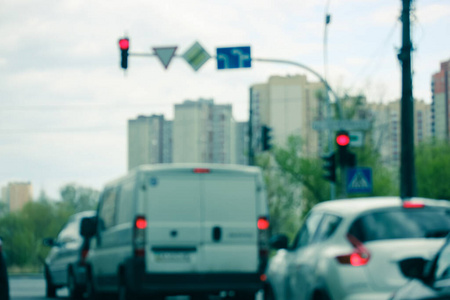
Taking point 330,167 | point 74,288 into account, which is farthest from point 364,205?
point 330,167

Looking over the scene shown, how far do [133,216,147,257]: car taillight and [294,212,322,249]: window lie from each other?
9.94 feet

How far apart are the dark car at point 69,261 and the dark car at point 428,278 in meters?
12.1

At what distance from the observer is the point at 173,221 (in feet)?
41.9

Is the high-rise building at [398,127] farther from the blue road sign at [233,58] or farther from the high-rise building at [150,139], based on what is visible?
the blue road sign at [233,58]

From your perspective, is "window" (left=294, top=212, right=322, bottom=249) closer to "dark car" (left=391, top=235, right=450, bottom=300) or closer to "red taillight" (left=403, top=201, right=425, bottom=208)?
"red taillight" (left=403, top=201, right=425, bottom=208)

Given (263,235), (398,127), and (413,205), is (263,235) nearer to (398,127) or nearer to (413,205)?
(413,205)

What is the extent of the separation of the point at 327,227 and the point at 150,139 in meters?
89.9

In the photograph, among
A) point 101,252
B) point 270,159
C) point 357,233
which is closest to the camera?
point 357,233

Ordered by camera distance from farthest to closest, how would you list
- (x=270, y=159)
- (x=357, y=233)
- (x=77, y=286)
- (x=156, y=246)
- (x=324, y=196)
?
1. (x=270, y=159)
2. (x=324, y=196)
3. (x=77, y=286)
4. (x=156, y=246)
5. (x=357, y=233)

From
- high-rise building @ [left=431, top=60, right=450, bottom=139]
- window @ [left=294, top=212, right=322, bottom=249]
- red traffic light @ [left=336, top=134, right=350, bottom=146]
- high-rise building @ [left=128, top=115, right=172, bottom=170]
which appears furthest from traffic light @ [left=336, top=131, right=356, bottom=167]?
high-rise building @ [left=128, top=115, right=172, bottom=170]

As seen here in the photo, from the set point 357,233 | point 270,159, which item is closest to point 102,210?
point 357,233

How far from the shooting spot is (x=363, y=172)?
71.6 feet

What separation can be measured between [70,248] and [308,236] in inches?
404

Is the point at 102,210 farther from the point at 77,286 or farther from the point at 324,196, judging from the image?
the point at 324,196
